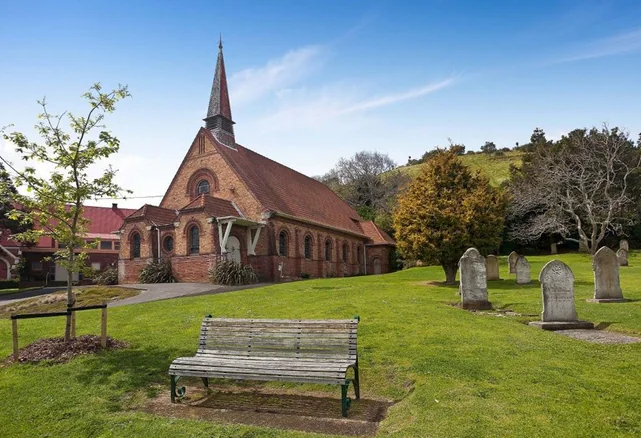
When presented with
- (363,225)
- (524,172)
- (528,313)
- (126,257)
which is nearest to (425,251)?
(528,313)

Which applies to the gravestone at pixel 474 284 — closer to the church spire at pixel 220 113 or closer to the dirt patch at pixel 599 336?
the dirt patch at pixel 599 336

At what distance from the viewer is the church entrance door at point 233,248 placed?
95.3 ft

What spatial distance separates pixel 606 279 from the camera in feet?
45.8

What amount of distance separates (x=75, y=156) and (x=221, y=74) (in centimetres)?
3180

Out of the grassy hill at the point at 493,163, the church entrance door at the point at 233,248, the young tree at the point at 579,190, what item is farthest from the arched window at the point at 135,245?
the grassy hill at the point at 493,163

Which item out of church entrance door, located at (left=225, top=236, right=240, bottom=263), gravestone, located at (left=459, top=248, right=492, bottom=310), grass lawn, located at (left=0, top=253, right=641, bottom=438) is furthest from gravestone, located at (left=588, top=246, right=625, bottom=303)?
church entrance door, located at (left=225, top=236, right=240, bottom=263)

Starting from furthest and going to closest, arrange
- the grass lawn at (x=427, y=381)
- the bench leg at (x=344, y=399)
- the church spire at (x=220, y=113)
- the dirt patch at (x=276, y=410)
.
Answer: the church spire at (x=220, y=113) → the bench leg at (x=344, y=399) → the dirt patch at (x=276, y=410) → the grass lawn at (x=427, y=381)

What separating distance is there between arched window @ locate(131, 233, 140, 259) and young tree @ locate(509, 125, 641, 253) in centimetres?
3310

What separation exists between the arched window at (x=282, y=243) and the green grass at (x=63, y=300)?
10667 millimetres

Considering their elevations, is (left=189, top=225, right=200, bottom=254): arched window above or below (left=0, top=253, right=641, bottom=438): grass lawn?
above

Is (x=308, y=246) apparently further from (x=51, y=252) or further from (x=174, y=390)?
(x=51, y=252)

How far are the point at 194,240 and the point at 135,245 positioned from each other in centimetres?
524

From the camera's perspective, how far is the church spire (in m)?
36.1

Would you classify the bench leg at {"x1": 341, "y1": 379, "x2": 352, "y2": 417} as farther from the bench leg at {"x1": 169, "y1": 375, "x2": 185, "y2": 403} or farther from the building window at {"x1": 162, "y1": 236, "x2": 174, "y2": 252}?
the building window at {"x1": 162, "y1": 236, "x2": 174, "y2": 252}
